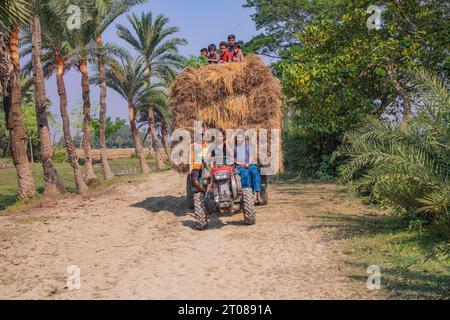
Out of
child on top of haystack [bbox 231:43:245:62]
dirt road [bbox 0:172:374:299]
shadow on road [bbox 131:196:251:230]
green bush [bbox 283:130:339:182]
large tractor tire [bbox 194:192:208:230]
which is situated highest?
child on top of haystack [bbox 231:43:245:62]

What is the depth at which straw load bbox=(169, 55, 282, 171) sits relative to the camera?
421 inches

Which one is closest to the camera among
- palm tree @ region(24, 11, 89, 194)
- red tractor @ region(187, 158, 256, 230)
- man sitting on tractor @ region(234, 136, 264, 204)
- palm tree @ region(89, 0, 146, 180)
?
red tractor @ region(187, 158, 256, 230)

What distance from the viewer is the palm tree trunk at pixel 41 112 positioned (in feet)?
60.0

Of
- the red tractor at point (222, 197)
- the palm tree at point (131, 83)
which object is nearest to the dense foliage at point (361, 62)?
the red tractor at point (222, 197)

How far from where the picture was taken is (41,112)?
734 inches

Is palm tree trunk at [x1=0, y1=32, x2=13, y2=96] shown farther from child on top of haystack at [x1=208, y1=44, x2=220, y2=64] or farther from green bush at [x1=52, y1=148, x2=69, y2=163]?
green bush at [x1=52, y1=148, x2=69, y2=163]

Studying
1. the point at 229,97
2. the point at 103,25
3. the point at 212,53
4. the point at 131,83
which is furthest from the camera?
the point at 131,83

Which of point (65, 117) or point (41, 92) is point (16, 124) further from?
point (65, 117)

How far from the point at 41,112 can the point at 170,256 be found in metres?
13.0

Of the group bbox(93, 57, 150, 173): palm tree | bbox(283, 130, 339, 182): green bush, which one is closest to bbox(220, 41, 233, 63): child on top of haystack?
bbox(283, 130, 339, 182): green bush

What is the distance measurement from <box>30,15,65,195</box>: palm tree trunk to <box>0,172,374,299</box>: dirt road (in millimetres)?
7099

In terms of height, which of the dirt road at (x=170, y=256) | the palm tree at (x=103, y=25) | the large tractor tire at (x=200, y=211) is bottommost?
the dirt road at (x=170, y=256)

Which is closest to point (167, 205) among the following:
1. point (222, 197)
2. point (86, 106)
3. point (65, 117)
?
point (222, 197)

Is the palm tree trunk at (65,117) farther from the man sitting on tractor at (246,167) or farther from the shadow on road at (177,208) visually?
the man sitting on tractor at (246,167)
